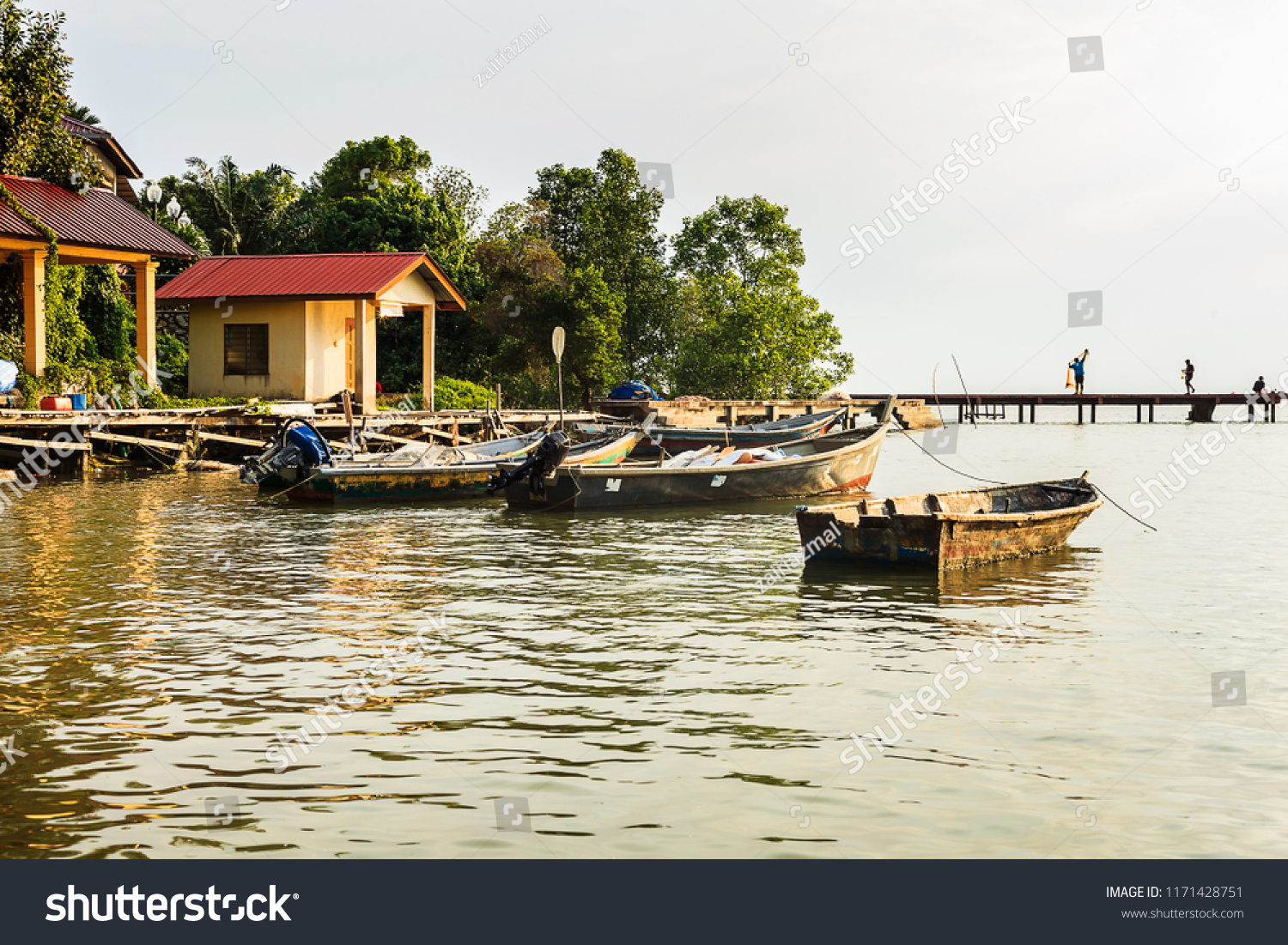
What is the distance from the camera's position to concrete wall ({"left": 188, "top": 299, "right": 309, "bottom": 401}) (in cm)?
3472

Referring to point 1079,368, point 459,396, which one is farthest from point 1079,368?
point 459,396

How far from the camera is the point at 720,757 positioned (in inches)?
287

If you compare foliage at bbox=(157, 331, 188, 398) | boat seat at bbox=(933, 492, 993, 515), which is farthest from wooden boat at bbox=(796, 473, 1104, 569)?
foliage at bbox=(157, 331, 188, 398)

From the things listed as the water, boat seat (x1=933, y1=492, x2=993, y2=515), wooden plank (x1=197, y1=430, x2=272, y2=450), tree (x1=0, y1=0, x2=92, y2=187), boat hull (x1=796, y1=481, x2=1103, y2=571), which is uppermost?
tree (x1=0, y1=0, x2=92, y2=187)

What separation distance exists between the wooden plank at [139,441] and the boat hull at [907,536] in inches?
717

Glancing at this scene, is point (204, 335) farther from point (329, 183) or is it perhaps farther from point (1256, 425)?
point (1256, 425)

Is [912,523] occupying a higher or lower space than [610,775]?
higher

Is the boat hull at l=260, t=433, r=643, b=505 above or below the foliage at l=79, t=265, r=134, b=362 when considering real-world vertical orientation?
below

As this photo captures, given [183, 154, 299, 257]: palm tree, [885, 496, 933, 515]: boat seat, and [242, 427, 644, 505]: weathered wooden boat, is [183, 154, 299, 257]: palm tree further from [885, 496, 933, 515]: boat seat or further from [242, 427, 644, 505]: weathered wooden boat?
[885, 496, 933, 515]: boat seat

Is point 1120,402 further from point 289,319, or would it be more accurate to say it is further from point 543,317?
point 289,319

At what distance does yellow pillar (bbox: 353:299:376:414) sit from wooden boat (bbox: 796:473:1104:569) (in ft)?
69.8
